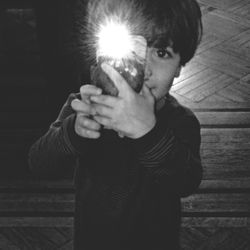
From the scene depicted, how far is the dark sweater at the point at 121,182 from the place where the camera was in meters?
0.87

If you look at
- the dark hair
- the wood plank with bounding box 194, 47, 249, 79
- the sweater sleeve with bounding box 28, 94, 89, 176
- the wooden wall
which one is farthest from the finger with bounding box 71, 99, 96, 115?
the wood plank with bounding box 194, 47, 249, 79

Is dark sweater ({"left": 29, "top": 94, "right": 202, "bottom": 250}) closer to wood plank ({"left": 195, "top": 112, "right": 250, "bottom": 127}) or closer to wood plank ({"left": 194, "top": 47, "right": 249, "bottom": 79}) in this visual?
wood plank ({"left": 195, "top": 112, "right": 250, "bottom": 127})

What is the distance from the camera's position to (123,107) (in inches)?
24.3

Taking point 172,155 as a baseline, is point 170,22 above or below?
above

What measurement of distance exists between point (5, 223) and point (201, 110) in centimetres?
120

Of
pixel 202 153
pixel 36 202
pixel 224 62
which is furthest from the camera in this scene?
pixel 224 62

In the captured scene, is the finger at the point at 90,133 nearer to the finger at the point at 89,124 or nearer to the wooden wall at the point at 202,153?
the finger at the point at 89,124

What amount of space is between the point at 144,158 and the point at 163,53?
276mm

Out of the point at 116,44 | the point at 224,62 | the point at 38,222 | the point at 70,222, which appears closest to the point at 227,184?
the point at 70,222

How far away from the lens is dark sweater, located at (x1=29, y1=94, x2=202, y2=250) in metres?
0.87

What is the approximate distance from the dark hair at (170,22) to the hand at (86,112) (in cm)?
24

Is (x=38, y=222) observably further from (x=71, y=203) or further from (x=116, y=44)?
(x=116, y=44)

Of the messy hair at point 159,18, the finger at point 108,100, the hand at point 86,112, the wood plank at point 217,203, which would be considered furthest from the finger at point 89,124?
the wood plank at point 217,203

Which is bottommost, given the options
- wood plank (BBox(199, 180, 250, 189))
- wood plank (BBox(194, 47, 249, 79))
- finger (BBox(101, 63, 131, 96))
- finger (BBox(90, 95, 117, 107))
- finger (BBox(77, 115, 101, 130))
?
wood plank (BBox(199, 180, 250, 189))
